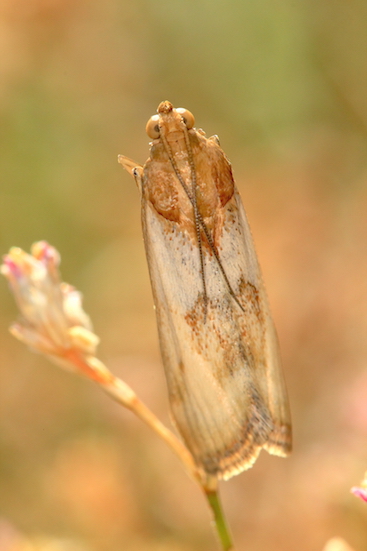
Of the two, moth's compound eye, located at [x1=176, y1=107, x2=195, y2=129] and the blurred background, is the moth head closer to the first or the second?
moth's compound eye, located at [x1=176, y1=107, x2=195, y2=129]

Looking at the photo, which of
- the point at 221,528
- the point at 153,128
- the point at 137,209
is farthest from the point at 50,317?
the point at 137,209

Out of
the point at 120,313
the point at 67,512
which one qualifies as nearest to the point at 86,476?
the point at 67,512

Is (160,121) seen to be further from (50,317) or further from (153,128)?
(50,317)

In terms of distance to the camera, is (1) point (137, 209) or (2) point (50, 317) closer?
(2) point (50, 317)

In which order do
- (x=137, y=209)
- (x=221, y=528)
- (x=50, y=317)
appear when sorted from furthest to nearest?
(x=137, y=209)
(x=50, y=317)
(x=221, y=528)

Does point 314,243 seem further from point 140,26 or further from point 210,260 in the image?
point 210,260

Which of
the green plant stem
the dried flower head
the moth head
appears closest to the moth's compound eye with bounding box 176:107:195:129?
the moth head

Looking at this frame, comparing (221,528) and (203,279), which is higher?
(203,279)
